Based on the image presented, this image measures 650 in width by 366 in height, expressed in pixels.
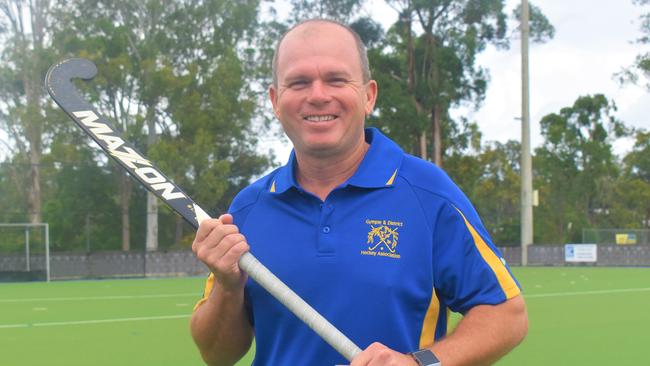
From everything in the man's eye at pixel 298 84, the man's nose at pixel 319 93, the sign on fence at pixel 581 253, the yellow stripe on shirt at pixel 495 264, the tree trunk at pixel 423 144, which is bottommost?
the sign on fence at pixel 581 253

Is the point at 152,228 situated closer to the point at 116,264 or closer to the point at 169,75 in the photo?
the point at 116,264

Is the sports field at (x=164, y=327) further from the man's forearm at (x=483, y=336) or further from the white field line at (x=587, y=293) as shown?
the man's forearm at (x=483, y=336)

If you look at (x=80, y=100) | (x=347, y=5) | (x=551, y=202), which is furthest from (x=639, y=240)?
(x=80, y=100)

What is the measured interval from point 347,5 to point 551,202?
52.0ft

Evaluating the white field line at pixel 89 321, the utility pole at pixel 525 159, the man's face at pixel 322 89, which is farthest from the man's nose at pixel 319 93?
the utility pole at pixel 525 159

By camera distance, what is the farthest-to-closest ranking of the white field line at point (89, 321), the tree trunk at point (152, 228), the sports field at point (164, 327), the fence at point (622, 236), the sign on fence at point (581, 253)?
the fence at point (622, 236) → the sign on fence at point (581, 253) → the tree trunk at point (152, 228) → the white field line at point (89, 321) → the sports field at point (164, 327)

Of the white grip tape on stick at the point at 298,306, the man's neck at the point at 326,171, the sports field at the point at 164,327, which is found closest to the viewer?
the white grip tape on stick at the point at 298,306

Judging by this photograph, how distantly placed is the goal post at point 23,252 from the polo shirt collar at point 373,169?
84.4 feet

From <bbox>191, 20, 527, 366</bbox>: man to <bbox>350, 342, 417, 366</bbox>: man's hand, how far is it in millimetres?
11

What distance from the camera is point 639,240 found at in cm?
3738

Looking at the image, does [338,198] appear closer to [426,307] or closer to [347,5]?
[426,307]

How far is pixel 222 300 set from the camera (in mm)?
2918

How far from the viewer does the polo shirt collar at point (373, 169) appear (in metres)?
2.78

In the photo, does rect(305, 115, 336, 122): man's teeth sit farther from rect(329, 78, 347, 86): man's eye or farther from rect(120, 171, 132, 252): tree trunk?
rect(120, 171, 132, 252): tree trunk
